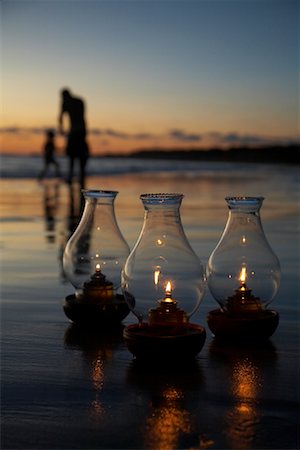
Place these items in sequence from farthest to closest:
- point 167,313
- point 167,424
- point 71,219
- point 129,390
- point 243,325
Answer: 1. point 71,219
2. point 243,325
3. point 167,313
4. point 129,390
5. point 167,424

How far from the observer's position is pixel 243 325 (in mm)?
2883

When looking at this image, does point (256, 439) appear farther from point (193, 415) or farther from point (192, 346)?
point (192, 346)

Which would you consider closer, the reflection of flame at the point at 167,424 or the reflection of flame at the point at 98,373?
the reflection of flame at the point at 167,424

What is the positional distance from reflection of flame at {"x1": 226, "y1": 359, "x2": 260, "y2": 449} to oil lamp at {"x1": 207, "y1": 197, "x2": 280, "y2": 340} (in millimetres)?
250

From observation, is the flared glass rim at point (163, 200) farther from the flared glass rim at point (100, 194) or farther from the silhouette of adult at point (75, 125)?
the silhouette of adult at point (75, 125)

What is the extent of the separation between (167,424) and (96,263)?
1.22m

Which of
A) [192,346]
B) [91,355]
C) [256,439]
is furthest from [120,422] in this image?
[91,355]

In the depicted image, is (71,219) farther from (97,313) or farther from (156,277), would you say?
(156,277)

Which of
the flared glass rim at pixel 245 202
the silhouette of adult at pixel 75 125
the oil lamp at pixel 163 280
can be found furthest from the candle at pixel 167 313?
the silhouette of adult at pixel 75 125

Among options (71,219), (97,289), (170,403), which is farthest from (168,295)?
(71,219)

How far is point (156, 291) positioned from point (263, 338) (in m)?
0.49

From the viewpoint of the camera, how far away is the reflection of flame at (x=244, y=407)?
78.3 inches

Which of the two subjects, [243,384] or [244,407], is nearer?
[244,407]

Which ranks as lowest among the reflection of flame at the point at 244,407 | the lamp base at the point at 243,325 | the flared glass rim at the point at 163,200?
the reflection of flame at the point at 244,407
